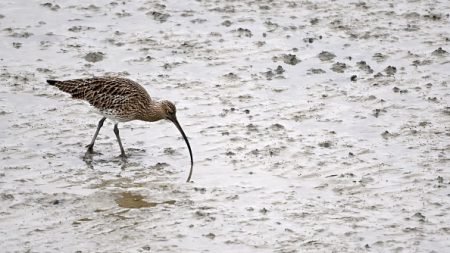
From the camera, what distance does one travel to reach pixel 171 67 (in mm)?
13781

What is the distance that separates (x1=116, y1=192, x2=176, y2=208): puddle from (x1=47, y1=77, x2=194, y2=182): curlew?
119cm

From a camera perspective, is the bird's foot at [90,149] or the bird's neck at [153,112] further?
the bird's neck at [153,112]

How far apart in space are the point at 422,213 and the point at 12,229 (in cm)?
406

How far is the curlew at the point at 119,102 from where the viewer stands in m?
11.4

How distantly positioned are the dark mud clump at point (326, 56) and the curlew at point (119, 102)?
353cm

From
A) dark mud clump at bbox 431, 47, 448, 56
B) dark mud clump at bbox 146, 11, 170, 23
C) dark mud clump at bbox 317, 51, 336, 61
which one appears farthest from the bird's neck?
dark mud clump at bbox 431, 47, 448, 56

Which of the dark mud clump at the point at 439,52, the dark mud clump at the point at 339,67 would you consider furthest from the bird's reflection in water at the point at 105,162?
the dark mud clump at the point at 439,52

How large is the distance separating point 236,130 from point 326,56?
2.86 m

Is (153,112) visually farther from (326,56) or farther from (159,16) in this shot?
(159,16)

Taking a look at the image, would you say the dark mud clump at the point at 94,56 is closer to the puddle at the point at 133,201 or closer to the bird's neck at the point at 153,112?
the bird's neck at the point at 153,112

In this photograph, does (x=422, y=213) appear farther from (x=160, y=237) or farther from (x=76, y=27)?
(x=76, y=27)

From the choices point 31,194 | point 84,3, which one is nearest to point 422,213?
point 31,194

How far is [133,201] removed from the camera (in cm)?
1006

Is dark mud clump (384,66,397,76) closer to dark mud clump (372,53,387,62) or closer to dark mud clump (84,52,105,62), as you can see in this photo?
dark mud clump (372,53,387,62)
